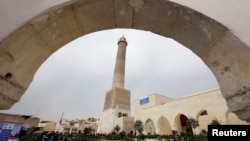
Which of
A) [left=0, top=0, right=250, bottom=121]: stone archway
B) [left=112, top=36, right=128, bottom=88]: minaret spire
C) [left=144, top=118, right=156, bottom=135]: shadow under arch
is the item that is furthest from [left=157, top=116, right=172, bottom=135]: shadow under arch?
[left=0, top=0, right=250, bottom=121]: stone archway

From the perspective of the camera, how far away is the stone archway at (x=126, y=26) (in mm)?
1192

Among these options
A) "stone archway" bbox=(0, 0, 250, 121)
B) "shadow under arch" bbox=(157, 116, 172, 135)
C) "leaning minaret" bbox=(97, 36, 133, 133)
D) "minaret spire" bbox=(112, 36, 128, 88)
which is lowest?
"stone archway" bbox=(0, 0, 250, 121)

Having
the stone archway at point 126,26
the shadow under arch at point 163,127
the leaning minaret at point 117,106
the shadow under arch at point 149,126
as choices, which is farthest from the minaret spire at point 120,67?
the stone archway at point 126,26

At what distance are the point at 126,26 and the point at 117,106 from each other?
91.3 feet

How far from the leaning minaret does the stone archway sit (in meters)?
25.5

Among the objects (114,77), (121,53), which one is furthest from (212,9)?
(121,53)

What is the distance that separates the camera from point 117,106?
2847 centimetres

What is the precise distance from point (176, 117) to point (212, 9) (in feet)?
77.2

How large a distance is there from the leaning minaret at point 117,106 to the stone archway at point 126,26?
25454 mm

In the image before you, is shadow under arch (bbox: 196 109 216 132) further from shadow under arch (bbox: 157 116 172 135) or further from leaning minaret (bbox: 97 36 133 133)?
leaning minaret (bbox: 97 36 133 133)

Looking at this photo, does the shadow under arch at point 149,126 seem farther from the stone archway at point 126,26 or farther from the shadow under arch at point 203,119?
the stone archway at point 126,26

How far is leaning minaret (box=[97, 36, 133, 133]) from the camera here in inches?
1048

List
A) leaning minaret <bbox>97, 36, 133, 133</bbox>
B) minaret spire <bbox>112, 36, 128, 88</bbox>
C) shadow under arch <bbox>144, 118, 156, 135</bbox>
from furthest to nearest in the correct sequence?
minaret spire <bbox>112, 36, 128, 88</bbox> < leaning minaret <bbox>97, 36, 133, 133</bbox> < shadow under arch <bbox>144, 118, 156, 135</bbox>

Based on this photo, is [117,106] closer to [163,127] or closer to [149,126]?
[149,126]
